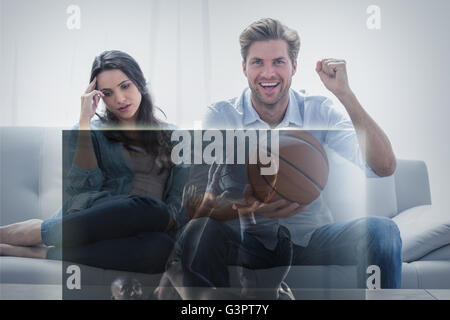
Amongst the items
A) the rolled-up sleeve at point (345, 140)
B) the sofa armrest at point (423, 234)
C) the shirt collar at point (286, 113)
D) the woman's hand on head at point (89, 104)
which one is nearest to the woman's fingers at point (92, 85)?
the woman's hand on head at point (89, 104)

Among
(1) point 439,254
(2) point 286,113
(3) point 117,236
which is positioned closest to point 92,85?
(3) point 117,236

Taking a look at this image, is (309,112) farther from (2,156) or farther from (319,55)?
(2,156)

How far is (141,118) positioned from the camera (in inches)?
56.8

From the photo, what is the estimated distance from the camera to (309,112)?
1425 millimetres

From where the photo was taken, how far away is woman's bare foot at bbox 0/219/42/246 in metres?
1.41

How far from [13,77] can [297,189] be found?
3.34ft

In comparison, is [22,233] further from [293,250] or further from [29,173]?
[293,250]

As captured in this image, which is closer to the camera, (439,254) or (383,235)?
(383,235)

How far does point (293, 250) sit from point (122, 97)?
0.72 m

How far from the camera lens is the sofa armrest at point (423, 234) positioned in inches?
58.0

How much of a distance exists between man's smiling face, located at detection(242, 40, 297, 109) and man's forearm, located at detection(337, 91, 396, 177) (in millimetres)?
182
